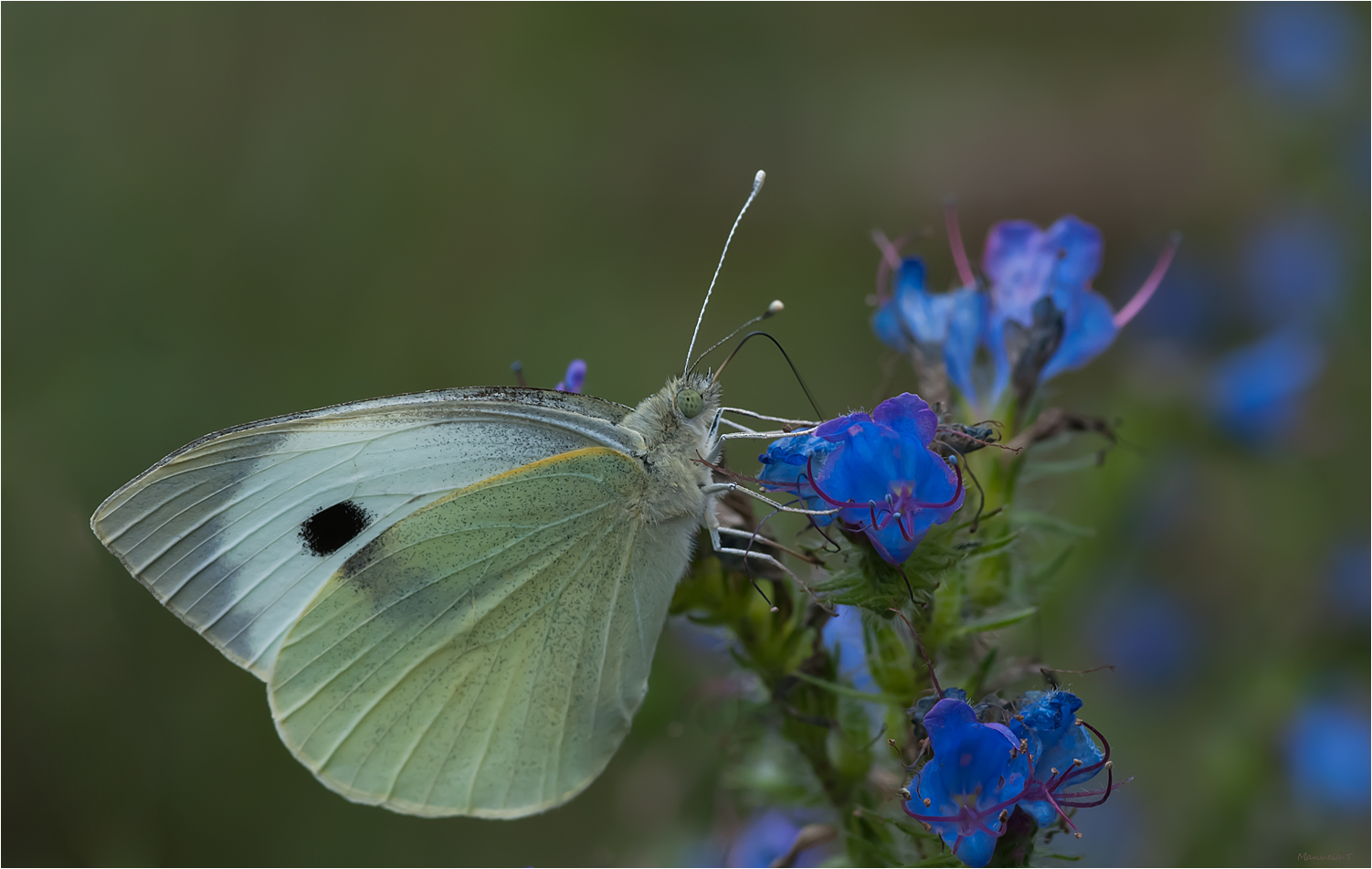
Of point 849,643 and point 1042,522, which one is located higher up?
point 1042,522

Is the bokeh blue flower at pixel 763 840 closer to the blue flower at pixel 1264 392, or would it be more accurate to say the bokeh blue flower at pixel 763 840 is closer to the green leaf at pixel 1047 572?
the green leaf at pixel 1047 572

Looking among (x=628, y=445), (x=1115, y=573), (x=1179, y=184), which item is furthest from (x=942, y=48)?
(x=628, y=445)

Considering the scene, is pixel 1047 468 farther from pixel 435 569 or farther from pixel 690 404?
pixel 435 569

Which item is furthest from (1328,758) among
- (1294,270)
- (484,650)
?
(484,650)

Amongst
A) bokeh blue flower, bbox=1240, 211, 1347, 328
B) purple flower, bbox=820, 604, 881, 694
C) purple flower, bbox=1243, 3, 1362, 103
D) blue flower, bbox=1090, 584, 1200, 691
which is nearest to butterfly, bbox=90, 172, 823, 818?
purple flower, bbox=820, 604, 881, 694

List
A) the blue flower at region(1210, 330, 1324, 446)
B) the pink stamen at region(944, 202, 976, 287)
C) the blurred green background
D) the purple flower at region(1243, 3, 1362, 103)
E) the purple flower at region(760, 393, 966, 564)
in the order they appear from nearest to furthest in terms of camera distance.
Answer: the purple flower at region(760, 393, 966, 564) → the pink stamen at region(944, 202, 976, 287) → the blurred green background → the blue flower at region(1210, 330, 1324, 446) → the purple flower at region(1243, 3, 1362, 103)

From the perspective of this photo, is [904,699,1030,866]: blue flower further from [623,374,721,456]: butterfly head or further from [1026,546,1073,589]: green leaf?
[623,374,721,456]: butterfly head

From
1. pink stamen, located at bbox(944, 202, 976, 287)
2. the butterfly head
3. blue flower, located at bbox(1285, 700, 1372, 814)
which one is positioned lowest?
blue flower, located at bbox(1285, 700, 1372, 814)
